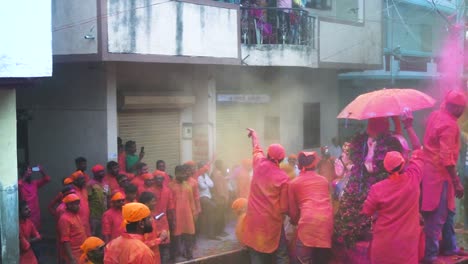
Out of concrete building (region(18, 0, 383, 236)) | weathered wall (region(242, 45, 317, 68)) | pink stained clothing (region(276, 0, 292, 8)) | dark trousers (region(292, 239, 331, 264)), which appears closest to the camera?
dark trousers (region(292, 239, 331, 264))

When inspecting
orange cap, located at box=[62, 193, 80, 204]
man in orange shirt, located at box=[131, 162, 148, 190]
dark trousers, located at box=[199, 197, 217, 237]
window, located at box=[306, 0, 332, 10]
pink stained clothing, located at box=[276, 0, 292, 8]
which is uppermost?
window, located at box=[306, 0, 332, 10]

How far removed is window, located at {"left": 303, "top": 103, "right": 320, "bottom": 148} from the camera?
14.5m

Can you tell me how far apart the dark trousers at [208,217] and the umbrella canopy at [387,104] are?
389 centimetres

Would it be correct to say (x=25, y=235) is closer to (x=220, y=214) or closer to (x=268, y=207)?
(x=268, y=207)

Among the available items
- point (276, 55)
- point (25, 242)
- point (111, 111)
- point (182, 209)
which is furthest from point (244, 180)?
point (25, 242)

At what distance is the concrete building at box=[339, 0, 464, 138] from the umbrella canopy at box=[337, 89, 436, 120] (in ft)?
32.9

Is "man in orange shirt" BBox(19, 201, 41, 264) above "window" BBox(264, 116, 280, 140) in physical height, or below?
below

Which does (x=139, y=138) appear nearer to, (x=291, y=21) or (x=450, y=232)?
(x=291, y=21)

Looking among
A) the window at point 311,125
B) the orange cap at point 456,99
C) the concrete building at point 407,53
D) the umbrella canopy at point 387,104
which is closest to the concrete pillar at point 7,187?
the umbrella canopy at point 387,104

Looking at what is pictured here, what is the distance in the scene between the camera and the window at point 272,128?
13758mm

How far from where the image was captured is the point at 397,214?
19.6ft

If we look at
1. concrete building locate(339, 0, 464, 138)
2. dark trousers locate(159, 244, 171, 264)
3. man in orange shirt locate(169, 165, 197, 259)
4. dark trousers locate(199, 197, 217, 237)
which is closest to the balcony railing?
dark trousers locate(199, 197, 217, 237)

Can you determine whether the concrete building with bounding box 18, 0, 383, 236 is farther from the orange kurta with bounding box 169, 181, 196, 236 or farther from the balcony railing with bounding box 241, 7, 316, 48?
the orange kurta with bounding box 169, 181, 196, 236

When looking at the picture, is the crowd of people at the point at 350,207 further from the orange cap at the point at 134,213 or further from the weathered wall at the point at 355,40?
the weathered wall at the point at 355,40
